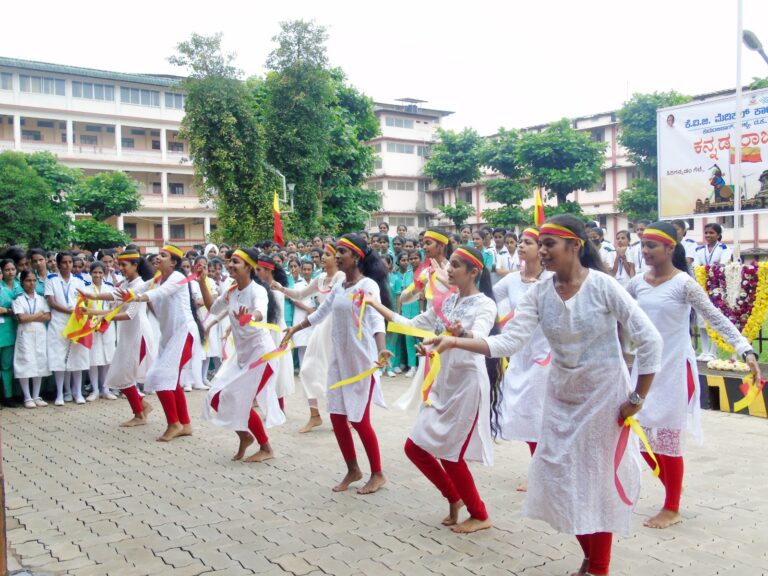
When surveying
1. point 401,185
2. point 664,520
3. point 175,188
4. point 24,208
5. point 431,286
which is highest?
point 401,185

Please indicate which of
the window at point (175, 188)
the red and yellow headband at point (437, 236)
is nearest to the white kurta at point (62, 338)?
the red and yellow headband at point (437, 236)

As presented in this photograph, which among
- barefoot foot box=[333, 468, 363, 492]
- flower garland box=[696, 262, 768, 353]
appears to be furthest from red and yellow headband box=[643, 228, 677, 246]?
flower garland box=[696, 262, 768, 353]

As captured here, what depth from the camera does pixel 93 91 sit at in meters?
46.3

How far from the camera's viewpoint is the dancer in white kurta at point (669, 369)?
15.4 ft

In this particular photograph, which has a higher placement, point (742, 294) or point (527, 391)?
point (742, 294)

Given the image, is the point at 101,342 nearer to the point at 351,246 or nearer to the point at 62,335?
the point at 62,335

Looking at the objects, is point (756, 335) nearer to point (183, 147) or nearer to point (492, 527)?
point (492, 527)

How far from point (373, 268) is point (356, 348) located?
0.65m

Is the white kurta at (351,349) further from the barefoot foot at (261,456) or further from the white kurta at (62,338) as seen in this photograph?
the white kurta at (62,338)

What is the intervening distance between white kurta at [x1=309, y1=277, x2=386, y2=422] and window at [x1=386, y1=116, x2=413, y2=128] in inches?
1915

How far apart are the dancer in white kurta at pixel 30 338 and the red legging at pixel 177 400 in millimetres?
3418

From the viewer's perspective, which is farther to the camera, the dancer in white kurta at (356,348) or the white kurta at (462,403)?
the dancer in white kurta at (356,348)

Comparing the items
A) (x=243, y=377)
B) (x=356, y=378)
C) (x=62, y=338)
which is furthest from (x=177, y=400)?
(x=62, y=338)

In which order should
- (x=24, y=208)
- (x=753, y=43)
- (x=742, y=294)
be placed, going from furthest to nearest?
(x=24, y=208)
(x=753, y=43)
(x=742, y=294)
